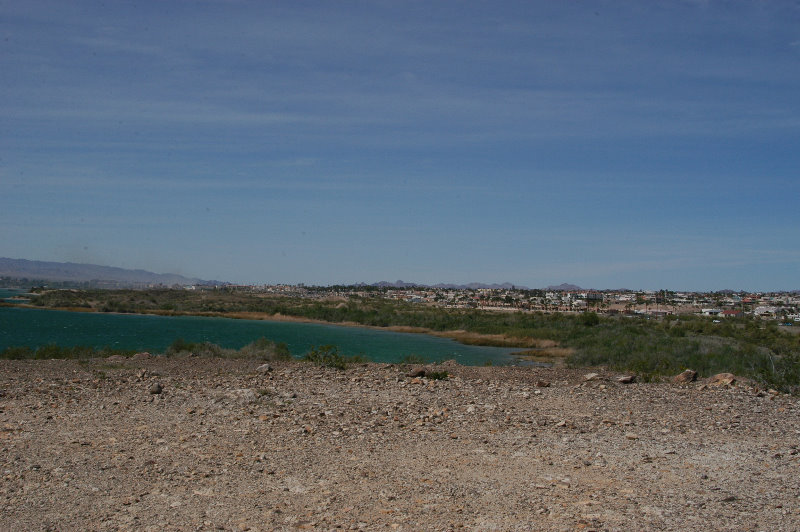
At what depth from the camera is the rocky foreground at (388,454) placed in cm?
665

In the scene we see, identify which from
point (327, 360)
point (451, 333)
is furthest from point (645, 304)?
point (327, 360)

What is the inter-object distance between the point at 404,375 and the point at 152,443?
21.1 ft

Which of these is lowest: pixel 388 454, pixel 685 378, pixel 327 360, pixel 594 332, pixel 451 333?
pixel 451 333

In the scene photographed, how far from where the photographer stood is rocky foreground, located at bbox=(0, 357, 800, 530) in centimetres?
665

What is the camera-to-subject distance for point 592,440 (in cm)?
959

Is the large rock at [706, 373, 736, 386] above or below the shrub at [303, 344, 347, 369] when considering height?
above

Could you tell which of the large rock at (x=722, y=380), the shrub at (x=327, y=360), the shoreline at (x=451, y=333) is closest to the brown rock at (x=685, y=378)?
the large rock at (x=722, y=380)

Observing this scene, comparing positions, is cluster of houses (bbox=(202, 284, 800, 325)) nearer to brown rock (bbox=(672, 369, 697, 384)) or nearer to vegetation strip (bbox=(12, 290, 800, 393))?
vegetation strip (bbox=(12, 290, 800, 393))

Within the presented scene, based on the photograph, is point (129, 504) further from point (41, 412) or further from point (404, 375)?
point (404, 375)

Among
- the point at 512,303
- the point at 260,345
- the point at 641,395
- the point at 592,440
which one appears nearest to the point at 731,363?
the point at 641,395

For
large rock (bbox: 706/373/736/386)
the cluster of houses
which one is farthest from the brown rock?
the cluster of houses

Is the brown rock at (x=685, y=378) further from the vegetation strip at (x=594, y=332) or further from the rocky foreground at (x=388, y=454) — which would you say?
the rocky foreground at (x=388, y=454)

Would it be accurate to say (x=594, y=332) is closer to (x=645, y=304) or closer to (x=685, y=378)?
(x=685, y=378)

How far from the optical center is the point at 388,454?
8.83 metres
